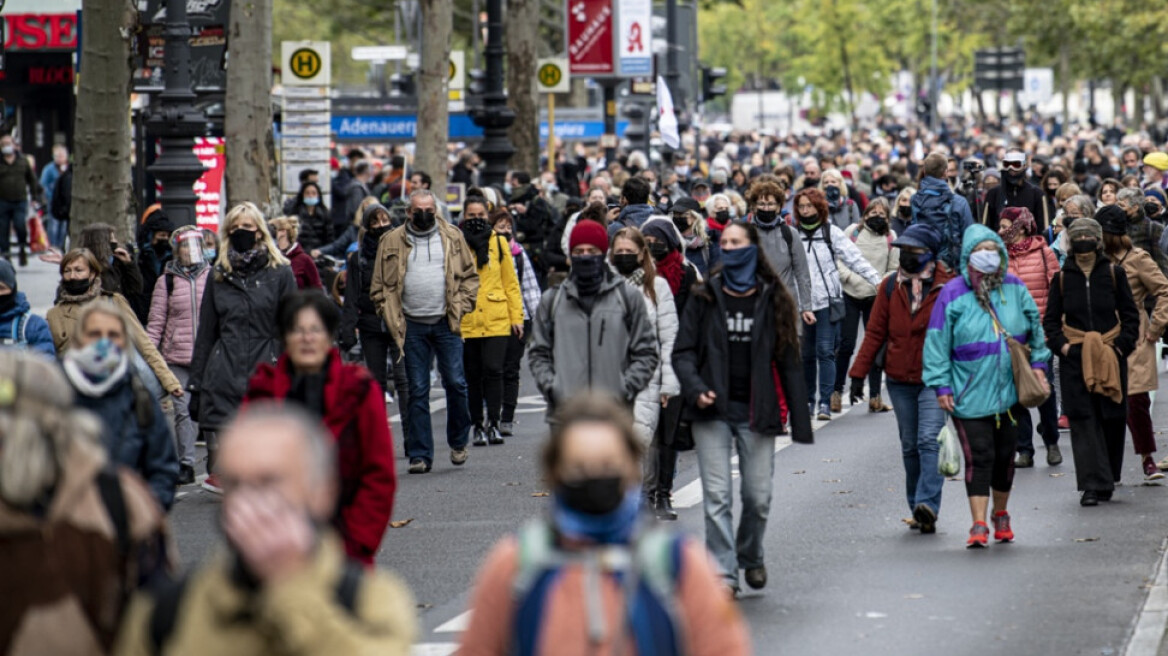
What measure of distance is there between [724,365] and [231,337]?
351 centimetres

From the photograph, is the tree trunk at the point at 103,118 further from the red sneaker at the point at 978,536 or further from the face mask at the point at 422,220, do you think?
the red sneaker at the point at 978,536

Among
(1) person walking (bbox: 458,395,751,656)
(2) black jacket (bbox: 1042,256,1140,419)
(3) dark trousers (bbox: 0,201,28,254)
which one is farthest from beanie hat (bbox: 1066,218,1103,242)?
(3) dark trousers (bbox: 0,201,28,254)

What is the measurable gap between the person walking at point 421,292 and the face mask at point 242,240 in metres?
2.17

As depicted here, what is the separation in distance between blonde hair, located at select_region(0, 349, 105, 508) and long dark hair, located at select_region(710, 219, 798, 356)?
4.74m

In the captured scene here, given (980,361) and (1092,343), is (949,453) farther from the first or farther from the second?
(1092,343)

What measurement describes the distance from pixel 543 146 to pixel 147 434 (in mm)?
46094

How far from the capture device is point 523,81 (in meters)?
34.8

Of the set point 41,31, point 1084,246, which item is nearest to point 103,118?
point 1084,246

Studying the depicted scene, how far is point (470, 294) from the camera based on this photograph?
14062mm

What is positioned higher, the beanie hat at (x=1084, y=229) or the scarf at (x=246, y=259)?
the beanie hat at (x=1084, y=229)

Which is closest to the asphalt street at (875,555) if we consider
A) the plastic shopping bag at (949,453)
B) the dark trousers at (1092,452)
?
the dark trousers at (1092,452)

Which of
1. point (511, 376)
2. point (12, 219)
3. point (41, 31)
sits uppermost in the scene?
point (41, 31)

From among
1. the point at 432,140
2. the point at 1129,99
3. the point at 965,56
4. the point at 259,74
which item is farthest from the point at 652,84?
the point at 1129,99

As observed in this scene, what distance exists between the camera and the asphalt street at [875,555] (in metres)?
8.86
